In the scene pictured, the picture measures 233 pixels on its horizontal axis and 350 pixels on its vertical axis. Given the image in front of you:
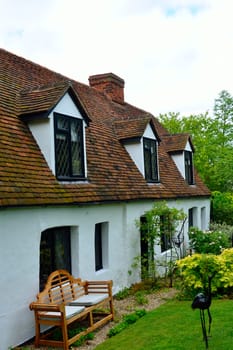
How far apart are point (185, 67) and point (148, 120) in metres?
11.1

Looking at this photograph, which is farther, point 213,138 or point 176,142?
point 213,138

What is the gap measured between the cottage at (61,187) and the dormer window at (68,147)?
25mm

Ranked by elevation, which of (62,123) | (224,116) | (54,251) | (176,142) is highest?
(224,116)

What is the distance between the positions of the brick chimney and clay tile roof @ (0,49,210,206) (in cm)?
129

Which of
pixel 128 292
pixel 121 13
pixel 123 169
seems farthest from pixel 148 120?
pixel 128 292

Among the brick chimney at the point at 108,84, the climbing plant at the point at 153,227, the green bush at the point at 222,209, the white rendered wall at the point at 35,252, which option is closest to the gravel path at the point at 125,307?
the white rendered wall at the point at 35,252

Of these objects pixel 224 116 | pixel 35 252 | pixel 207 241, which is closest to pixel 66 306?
pixel 35 252

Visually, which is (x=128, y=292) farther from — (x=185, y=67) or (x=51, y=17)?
(x=185, y=67)

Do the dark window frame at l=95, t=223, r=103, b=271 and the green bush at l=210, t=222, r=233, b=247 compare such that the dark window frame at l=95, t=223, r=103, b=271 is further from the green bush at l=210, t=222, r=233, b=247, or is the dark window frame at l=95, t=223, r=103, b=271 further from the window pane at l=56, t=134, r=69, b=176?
the green bush at l=210, t=222, r=233, b=247

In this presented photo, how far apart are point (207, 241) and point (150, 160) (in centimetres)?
423

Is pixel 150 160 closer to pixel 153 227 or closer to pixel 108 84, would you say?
pixel 153 227

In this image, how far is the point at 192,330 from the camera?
7.04 meters

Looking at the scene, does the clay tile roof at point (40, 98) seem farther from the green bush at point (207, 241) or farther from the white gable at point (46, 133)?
the green bush at point (207, 241)

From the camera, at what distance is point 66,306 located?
743 centimetres
